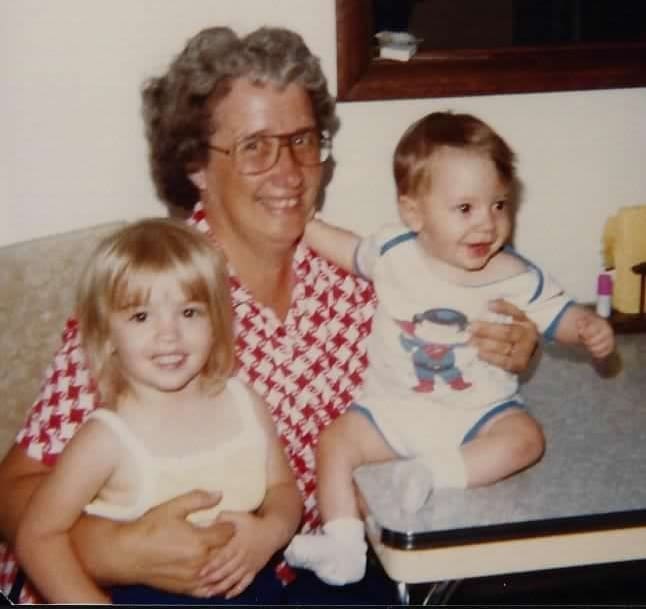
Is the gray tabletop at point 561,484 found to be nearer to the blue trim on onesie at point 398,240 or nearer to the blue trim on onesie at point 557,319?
the blue trim on onesie at point 557,319

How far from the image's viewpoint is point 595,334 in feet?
5.52

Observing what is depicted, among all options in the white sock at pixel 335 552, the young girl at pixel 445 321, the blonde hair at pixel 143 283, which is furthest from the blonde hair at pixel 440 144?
the white sock at pixel 335 552

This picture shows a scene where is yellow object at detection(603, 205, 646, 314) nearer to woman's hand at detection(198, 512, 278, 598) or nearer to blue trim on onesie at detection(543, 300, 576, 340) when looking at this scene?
blue trim on onesie at detection(543, 300, 576, 340)

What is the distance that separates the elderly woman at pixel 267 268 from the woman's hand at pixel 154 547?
122 mm

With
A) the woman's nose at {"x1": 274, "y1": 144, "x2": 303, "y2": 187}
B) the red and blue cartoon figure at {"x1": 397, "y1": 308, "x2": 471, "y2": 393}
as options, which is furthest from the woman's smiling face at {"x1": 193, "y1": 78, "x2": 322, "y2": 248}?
the red and blue cartoon figure at {"x1": 397, "y1": 308, "x2": 471, "y2": 393}

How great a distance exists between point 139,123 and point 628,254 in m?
1.15

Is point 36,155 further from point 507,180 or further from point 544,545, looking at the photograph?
point 544,545

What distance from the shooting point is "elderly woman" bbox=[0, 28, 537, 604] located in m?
1.67

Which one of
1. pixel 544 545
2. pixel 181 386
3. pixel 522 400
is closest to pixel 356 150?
pixel 522 400

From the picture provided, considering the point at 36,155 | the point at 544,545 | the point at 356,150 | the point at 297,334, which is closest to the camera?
the point at 544,545

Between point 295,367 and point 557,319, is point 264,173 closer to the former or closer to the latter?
point 295,367

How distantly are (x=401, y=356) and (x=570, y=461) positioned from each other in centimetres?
34

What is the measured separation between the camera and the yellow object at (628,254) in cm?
224

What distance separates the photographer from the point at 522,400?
1.77 m
